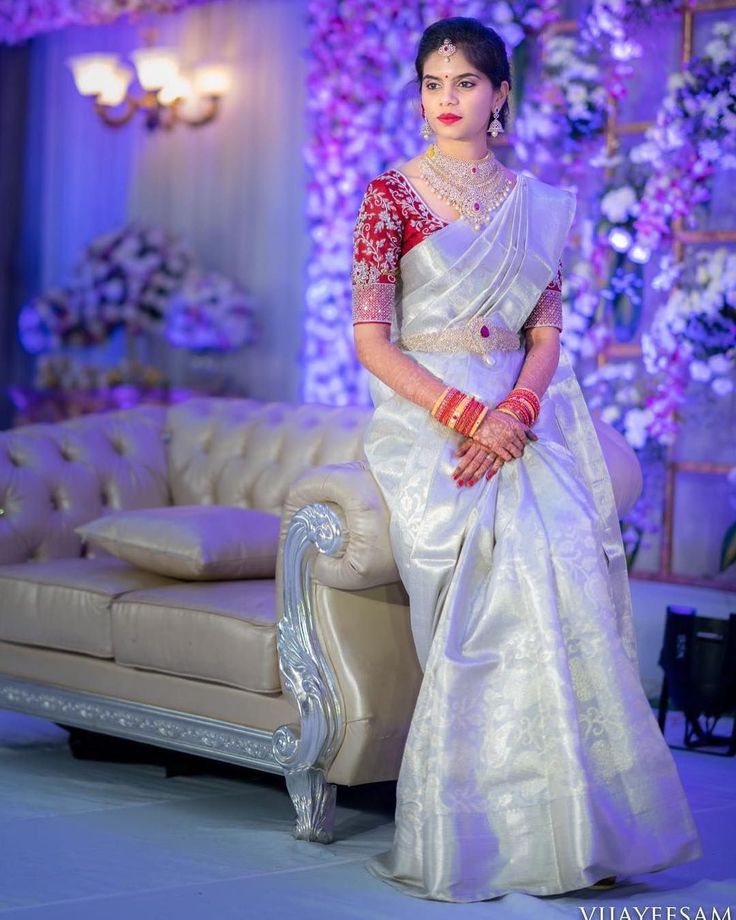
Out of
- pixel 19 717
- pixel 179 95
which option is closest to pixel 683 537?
pixel 19 717

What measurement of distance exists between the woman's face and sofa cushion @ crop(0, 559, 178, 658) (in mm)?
1419

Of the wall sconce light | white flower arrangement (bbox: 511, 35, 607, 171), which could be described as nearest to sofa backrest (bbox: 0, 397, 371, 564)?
white flower arrangement (bbox: 511, 35, 607, 171)

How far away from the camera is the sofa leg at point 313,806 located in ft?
9.82

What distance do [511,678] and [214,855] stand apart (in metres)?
0.75

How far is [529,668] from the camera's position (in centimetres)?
266

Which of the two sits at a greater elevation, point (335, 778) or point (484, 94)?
point (484, 94)

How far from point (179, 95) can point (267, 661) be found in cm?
549

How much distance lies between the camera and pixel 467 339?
9.64ft

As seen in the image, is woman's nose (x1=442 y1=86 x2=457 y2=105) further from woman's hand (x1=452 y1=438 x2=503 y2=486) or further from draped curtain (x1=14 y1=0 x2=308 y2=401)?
draped curtain (x1=14 y1=0 x2=308 y2=401)

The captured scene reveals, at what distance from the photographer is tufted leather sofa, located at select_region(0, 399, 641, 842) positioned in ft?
9.77

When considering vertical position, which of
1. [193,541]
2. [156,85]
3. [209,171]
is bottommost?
[193,541]

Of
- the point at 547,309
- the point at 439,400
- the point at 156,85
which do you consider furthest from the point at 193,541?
the point at 156,85

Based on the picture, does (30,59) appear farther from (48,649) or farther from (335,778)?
(335,778)

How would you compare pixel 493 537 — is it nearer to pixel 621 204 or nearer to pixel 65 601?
pixel 65 601
